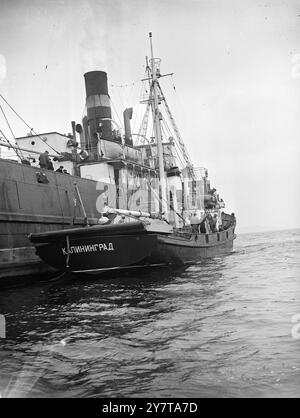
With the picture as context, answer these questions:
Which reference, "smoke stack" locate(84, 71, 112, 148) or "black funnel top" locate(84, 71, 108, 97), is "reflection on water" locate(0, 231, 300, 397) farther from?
"black funnel top" locate(84, 71, 108, 97)

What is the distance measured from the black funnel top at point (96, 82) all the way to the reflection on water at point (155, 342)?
1632 cm

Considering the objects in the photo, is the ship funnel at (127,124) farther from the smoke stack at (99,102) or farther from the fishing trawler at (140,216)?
the smoke stack at (99,102)

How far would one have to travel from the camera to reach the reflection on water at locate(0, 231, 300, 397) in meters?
4.09

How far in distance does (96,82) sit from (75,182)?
9707 millimetres

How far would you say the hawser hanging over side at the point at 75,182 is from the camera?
43.1ft

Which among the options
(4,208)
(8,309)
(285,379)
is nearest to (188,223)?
(4,208)

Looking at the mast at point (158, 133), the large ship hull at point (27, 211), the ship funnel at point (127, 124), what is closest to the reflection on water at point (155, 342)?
the large ship hull at point (27, 211)

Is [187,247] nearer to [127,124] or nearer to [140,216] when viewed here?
[140,216]

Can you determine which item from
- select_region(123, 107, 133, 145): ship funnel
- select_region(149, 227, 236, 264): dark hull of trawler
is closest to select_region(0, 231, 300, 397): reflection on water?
select_region(149, 227, 236, 264): dark hull of trawler

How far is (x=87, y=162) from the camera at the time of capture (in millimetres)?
20781

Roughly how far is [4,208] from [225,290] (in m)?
7.50

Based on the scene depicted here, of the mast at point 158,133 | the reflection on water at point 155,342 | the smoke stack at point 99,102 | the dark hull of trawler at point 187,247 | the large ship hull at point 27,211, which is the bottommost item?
the reflection on water at point 155,342

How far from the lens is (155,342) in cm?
564

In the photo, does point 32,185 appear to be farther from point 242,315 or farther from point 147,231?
point 242,315
